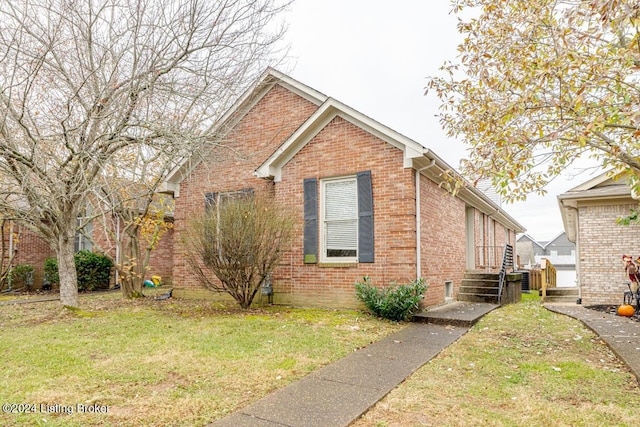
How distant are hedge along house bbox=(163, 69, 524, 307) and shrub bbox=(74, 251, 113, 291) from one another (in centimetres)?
586

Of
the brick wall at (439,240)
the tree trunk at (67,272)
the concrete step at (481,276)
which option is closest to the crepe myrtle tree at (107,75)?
the tree trunk at (67,272)

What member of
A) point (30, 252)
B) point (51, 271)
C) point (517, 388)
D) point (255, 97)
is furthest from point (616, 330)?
point (30, 252)

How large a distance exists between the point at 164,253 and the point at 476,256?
13173mm

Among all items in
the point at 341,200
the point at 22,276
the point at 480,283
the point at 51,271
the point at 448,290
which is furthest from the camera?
the point at 51,271

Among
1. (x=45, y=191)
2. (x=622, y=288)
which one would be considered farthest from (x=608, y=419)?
(x=45, y=191)

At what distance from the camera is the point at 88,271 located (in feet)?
51.8

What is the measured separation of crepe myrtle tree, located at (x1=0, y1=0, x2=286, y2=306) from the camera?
7.41 m

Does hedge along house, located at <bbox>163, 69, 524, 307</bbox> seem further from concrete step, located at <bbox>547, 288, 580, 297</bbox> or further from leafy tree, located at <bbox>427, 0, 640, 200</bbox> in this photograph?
concrete step, located at <bbox>547, 288, 580, 297</bbox>

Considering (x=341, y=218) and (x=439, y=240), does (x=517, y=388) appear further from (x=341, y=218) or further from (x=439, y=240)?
(x=439, y=240)

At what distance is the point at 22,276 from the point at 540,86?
18450 millimetres

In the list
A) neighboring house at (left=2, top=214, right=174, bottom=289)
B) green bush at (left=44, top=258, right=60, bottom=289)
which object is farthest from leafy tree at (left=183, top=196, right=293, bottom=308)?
green bush at (left=44, top=258, right=60, bottom=289)

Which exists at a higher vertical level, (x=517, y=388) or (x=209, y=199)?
(x=209, y=199)

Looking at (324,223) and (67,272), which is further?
(324,223)

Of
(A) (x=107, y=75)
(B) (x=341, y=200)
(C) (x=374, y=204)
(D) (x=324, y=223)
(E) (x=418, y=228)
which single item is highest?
(A) (x=107, y=75)
